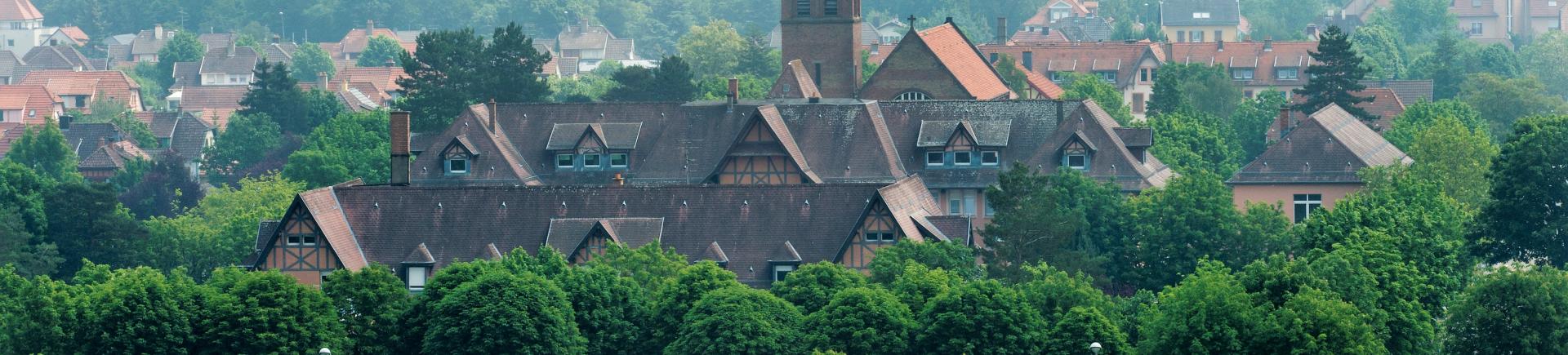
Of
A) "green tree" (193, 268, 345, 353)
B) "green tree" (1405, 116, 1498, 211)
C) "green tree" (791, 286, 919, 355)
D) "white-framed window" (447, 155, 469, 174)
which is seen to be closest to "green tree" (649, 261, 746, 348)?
"green tree" (791, 286, 919, 355)

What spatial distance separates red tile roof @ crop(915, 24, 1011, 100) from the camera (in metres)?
140

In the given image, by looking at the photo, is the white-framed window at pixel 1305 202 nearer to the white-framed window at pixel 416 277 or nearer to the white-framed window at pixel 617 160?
the white-framed window at pixel 617 160

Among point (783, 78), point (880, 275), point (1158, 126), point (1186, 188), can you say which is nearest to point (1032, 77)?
point (1158, 126)

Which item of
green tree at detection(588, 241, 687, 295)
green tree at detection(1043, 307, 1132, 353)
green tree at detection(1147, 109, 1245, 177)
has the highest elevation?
green tree at detection(1147, 109, 1245, 177)

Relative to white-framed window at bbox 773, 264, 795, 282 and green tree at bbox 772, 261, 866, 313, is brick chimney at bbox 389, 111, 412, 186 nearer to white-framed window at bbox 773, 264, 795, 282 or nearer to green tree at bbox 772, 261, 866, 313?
white-framed window at bbox 773, 264, 795, 282

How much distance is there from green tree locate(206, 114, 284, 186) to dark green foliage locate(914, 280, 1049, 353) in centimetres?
8870

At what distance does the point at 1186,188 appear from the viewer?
11181 cm

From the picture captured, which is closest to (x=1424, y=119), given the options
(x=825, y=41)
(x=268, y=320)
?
(x=825, y=41)

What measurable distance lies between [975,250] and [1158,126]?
139 ft

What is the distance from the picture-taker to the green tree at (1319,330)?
3233 inches

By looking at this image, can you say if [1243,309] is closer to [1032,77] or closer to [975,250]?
[975,250]

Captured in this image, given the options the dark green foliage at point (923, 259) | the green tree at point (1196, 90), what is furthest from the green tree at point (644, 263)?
the green tree at point (1196, 90)

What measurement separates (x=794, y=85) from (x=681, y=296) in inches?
1709

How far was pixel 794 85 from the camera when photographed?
136m
